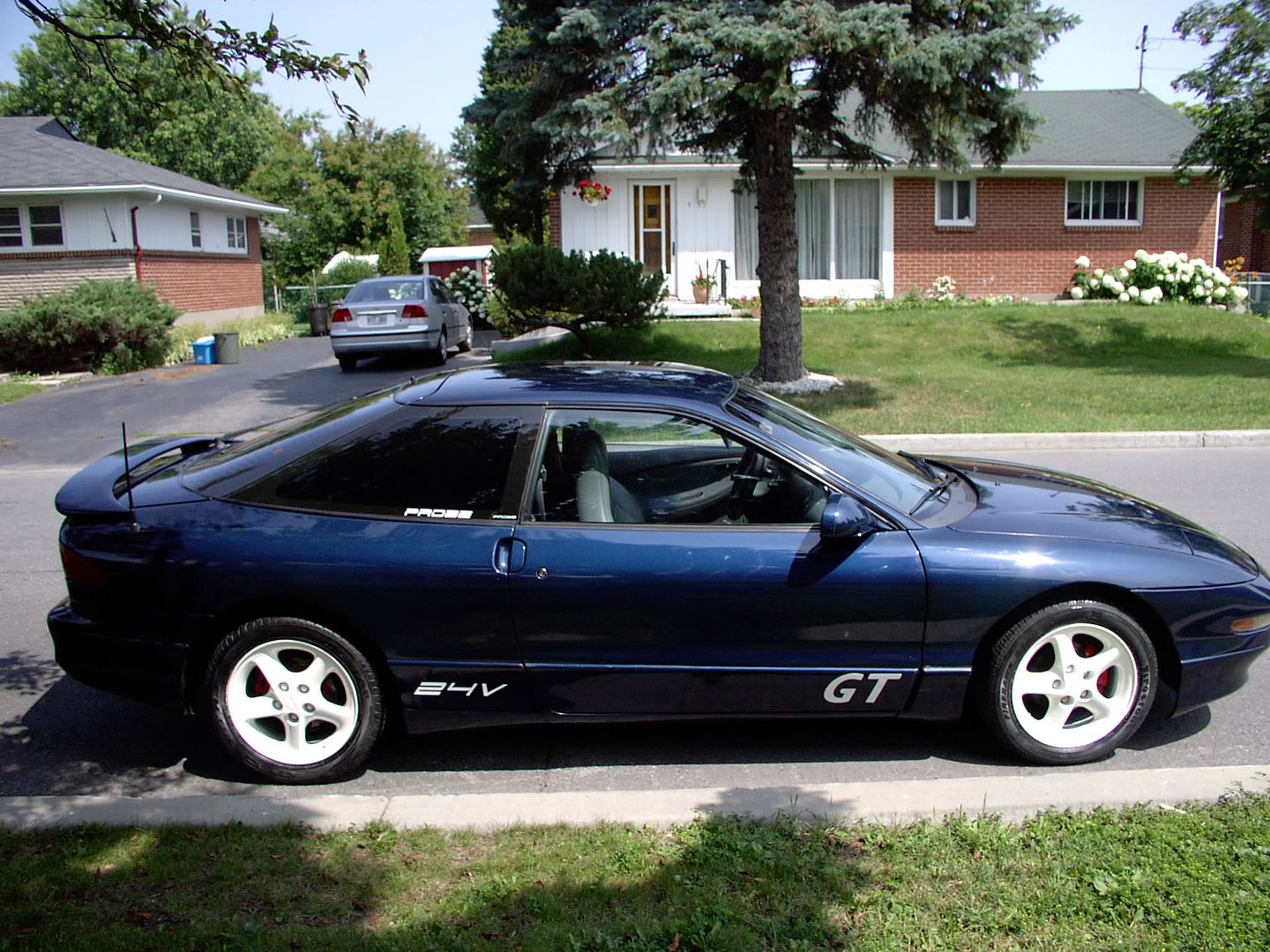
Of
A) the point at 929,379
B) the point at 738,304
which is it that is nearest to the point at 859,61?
the point at 929,379

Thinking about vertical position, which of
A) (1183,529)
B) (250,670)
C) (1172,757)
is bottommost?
(1172,757)

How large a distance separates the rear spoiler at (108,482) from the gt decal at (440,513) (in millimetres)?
1134

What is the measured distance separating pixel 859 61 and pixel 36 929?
475 inches

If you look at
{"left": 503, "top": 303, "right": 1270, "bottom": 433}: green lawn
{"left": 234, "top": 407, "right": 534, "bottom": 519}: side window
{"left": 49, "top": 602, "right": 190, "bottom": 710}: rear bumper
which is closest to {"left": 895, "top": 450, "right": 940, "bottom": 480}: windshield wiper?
{"left": 234, "top": 407, "right": 534, "bottom": 519}: side window

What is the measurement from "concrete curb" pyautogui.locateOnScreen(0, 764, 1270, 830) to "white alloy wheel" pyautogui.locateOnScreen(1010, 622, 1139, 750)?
27 centimetres

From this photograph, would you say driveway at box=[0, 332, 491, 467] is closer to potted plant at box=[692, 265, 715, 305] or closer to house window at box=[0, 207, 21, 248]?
potted plant at box=[692, 265, 715, 305]

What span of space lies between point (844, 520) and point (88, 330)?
791 inches

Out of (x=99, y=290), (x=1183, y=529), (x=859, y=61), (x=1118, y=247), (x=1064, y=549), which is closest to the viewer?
(x=1064, y=549)

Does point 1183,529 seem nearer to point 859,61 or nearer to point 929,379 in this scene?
point 859,61

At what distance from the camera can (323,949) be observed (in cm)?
291

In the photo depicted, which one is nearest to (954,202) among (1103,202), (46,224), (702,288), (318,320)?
(1103,202)

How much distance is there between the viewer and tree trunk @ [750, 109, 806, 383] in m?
13.6

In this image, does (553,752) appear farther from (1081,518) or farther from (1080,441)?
(1080,441)

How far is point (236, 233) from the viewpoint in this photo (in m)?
32.6
